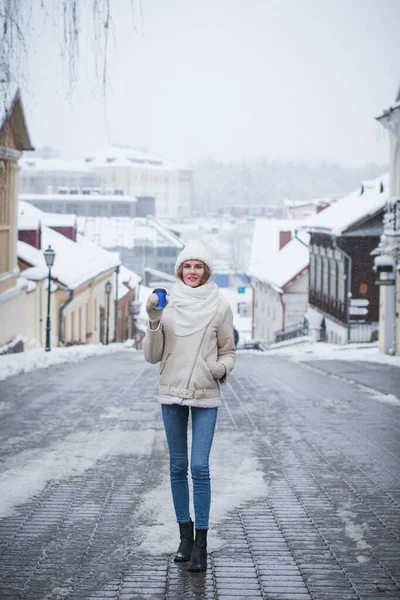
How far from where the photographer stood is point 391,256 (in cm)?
2577

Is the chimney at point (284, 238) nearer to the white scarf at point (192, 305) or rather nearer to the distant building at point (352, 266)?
the distant building at point (352, 266)

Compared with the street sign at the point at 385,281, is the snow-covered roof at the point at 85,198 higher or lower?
higher

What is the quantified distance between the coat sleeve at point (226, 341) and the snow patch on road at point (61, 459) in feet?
7.13

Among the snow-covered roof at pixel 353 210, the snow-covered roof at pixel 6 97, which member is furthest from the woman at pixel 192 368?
the snow-covered roof at pixel 353 210

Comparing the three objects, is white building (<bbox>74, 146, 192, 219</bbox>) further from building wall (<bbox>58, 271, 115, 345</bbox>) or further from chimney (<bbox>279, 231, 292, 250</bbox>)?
building wall (<bbox>58, 271, 115, 345</bbox>)

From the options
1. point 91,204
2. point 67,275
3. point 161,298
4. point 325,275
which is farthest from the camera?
point 91,204

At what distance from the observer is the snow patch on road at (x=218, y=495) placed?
5852 millimetres

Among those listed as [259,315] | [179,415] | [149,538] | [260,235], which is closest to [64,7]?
[179,415]

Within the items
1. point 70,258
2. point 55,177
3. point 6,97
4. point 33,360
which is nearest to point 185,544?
point 6,97

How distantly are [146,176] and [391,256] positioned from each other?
14413 centimetres

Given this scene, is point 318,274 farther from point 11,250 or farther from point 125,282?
point 11,250

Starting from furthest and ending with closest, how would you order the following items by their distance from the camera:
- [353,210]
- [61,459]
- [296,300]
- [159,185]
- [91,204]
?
[159,185]
[91,204]
[296,300]
[353,210]
[61,459]

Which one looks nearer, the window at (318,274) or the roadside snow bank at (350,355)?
the roadside snow bank at (350,355)

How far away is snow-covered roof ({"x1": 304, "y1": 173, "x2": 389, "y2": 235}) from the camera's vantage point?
36531 millimetres
